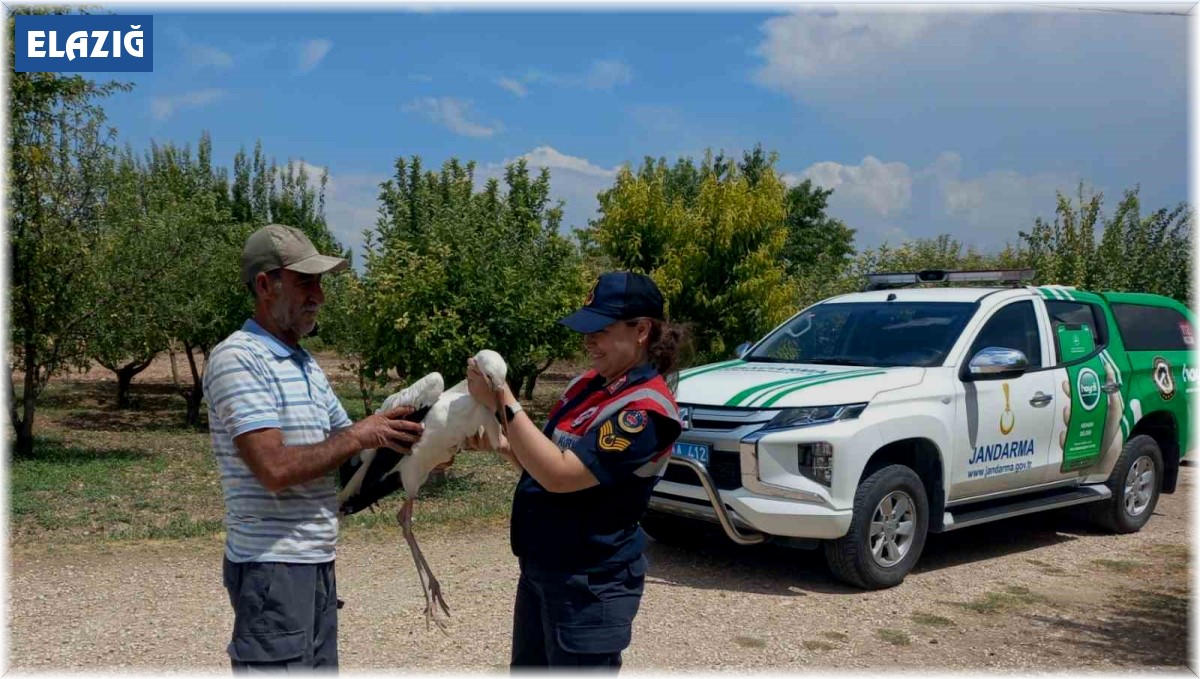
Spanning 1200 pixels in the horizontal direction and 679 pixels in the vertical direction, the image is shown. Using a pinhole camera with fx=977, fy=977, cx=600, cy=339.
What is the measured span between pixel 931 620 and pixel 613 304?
12.1 feet

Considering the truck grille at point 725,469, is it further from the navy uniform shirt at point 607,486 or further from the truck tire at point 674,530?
the navy uniform shirt at point 607,486

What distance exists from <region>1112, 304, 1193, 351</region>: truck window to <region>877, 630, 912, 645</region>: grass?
12.9 feet

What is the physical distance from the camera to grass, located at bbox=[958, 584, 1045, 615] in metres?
5.87

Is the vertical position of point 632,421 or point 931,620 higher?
point 632,421

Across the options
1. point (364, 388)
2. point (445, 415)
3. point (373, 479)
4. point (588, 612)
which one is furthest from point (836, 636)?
point (364, 388)

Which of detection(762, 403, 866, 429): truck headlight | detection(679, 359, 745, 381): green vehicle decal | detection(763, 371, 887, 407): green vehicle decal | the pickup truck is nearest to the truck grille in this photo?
the pickup truck

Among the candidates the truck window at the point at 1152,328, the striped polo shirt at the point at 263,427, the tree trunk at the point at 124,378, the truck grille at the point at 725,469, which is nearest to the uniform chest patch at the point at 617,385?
the striped polo shirt at the point at 263,427

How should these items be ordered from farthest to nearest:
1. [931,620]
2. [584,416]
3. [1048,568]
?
[1048,568] < [931,620] < [584,416]

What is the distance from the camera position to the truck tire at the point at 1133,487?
25.6 ft

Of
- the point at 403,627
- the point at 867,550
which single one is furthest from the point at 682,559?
the point at 403,627

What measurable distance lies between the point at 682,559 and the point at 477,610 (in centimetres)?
183

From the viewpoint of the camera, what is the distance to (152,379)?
26.1m

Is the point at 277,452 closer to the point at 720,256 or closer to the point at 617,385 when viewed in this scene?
the point at 617,385

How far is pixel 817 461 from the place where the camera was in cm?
578
